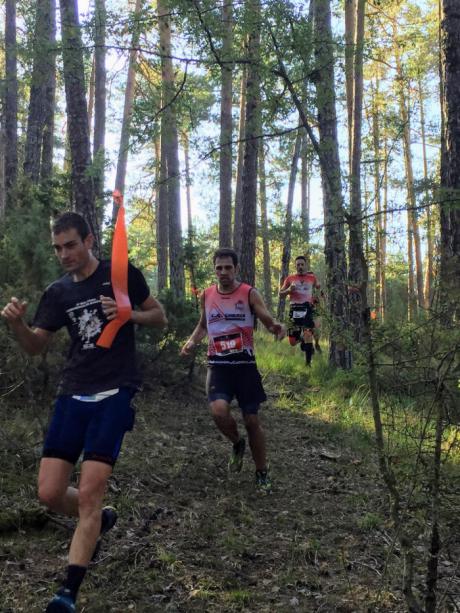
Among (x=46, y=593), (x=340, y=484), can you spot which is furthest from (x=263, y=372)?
(x=46, y=593)

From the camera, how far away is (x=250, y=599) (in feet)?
10.7

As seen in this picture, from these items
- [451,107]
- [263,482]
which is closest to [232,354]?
[263,482]

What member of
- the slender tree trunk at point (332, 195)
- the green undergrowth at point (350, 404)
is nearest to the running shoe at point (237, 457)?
the green undergrowth at point (350, 404)

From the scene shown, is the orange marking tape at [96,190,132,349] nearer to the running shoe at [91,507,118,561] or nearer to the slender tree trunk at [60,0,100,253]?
the running shoe at [91,507,118,561]

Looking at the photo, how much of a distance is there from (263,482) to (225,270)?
1.97m

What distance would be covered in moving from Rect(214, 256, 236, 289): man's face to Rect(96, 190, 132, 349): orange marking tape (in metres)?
1.86

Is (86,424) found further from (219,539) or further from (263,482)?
(263,482)

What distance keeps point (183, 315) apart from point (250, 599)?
4928 mm

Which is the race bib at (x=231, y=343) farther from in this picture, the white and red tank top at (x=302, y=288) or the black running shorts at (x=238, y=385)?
the white and red tank top at (x=302, y=288)

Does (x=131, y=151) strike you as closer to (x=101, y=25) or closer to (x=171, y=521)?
(x=101, y=25)

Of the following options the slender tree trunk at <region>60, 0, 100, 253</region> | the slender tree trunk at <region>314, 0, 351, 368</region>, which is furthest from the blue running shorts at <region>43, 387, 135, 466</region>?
the slender tree trunk at <region>60, 0, 100, 253</region>

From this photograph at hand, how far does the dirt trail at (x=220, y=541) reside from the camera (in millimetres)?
3244

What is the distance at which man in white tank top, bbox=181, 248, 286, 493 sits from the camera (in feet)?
17.0

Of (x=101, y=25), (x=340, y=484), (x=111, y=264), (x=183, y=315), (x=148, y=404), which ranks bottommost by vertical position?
(x=340, y=484)
